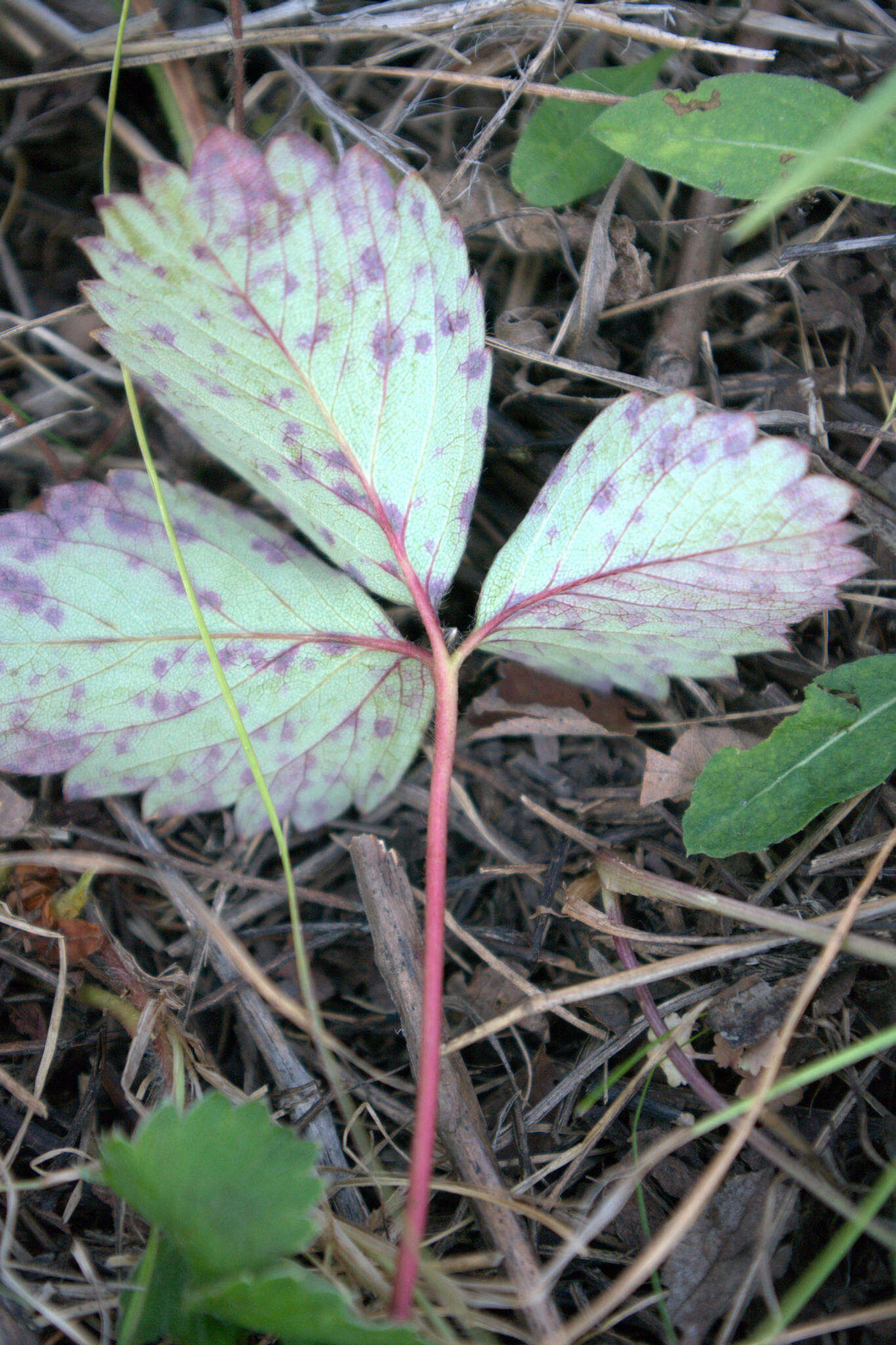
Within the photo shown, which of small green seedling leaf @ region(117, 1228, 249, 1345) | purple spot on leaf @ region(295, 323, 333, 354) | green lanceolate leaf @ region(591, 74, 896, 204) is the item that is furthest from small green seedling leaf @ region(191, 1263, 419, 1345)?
green lanceolate leaf @ region(591, 74, 896, 204)

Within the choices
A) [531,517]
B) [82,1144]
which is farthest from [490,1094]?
[531,517]

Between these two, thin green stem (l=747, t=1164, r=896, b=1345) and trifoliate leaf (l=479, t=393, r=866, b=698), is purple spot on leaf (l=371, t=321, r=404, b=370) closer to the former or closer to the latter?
trifoliate leaf (l=479, t=393, r=866, b=698)

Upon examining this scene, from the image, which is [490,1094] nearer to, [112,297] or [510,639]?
[510,639]

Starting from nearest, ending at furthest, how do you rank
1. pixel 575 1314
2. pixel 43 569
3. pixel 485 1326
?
pixel 485 1326 → pixel 575 1314 → pixel 43 569

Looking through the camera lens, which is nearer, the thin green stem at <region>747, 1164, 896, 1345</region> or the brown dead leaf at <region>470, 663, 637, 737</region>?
the thin green stem at <region>747, 1164, 896, 1345</region>

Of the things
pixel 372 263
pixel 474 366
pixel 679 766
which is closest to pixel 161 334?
pixel 372 263

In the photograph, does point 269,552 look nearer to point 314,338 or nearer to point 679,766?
point 314,338
